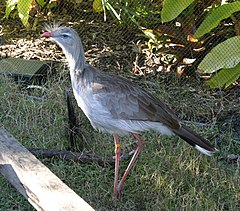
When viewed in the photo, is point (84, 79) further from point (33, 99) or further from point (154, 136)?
point (33, 99)

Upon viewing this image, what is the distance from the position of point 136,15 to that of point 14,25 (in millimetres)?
1797

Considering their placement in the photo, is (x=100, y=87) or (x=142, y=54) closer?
(x=100, y=87)

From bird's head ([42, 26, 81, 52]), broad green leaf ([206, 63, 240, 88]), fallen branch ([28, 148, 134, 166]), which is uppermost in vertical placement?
bird's head ([42, 26, 81, 52])

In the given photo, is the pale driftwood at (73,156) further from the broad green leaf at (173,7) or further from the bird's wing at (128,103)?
the broad green leaf at (173,7)

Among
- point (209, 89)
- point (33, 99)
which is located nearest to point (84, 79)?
point (33, 99)

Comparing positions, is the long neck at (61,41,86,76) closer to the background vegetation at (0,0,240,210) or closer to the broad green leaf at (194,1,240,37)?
the background vegetation at (0,0,240,210)

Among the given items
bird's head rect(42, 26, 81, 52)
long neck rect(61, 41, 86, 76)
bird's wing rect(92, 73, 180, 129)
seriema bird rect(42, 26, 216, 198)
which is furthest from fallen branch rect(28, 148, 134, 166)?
bird's head rect(42, 26, 81, 52)

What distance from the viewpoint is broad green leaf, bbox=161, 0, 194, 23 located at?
470cm

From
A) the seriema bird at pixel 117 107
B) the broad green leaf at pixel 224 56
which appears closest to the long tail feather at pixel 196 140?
the seriema bird at pixel 117 107

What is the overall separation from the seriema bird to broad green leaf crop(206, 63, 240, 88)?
1.31 m

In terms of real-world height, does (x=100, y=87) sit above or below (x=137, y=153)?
above

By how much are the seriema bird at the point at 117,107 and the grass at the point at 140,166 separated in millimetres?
177

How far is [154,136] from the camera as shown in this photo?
426cm

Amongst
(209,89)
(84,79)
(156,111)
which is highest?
(84,79)
